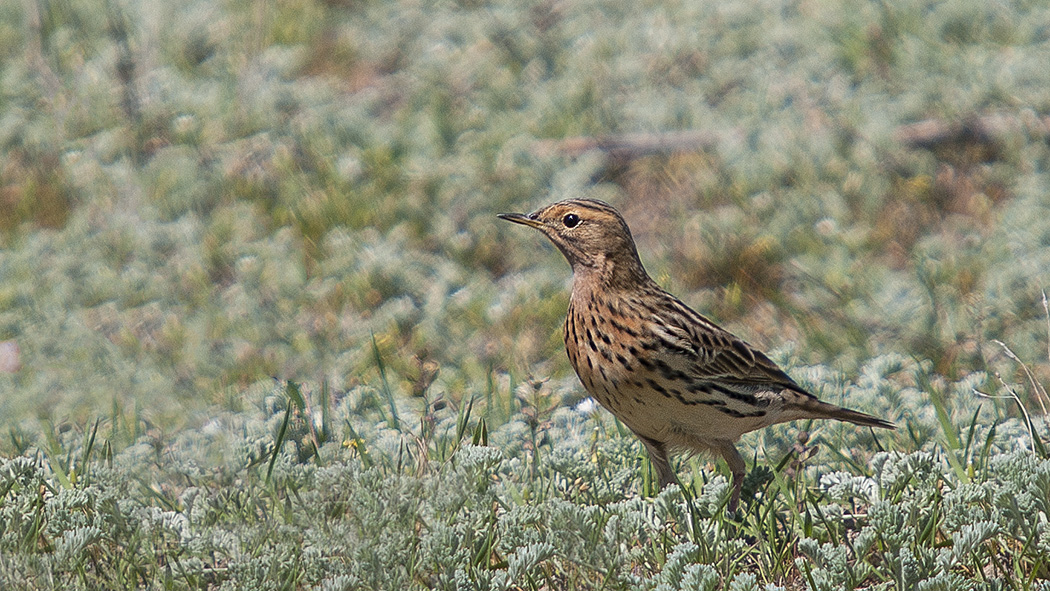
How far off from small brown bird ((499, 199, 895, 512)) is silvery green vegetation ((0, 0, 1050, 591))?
29cm

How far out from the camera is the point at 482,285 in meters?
8.18

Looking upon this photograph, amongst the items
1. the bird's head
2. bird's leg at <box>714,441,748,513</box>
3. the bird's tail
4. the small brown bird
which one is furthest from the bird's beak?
the bird's tail

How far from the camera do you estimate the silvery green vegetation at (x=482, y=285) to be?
4.52 m

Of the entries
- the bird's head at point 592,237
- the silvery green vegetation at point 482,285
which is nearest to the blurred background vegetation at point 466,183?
the silvery green vegetation at point 482,285

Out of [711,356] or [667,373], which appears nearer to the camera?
[667,373]

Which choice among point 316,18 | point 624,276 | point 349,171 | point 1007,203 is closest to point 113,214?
point 349,171

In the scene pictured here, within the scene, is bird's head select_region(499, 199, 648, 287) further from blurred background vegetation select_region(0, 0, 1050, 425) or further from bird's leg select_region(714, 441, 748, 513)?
blurred background vegetation select_region(0, 0, 1050, 425)

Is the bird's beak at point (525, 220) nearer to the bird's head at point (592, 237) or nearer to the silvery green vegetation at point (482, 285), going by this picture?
the bird's head at point (592, 237)

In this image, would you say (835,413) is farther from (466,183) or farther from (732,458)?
(466,183)

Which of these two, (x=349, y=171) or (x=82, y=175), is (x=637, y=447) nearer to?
(x=349, y=171)

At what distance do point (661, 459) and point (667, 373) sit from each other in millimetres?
387

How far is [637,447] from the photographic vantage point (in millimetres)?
5641

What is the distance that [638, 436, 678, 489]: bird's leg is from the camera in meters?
5.22

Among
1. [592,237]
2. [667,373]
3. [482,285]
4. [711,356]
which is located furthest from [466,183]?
[667,373]
